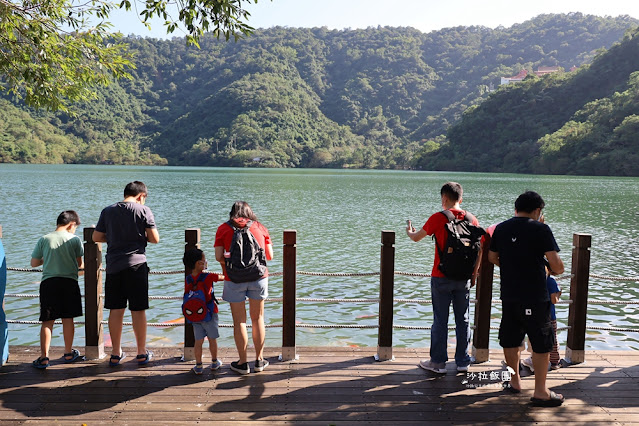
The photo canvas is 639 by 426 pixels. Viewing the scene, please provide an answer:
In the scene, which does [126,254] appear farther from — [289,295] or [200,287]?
[289,295]

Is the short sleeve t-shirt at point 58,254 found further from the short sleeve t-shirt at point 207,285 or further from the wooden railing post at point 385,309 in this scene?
the wooden railing post at point 385,309

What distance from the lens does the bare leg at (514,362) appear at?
14.0ft

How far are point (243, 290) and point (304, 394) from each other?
3.11 ft

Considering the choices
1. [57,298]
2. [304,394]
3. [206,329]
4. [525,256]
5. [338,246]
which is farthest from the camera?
[338,246]

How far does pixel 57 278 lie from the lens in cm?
475

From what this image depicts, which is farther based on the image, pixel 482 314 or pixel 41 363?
pixel 482 314

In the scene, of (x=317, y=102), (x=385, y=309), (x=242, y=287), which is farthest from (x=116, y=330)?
(x=317, y=102)

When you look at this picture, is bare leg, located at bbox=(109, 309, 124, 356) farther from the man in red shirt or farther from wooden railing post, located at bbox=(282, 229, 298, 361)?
the man in red shirt

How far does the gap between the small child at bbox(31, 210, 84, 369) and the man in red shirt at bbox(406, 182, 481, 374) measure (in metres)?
2.83

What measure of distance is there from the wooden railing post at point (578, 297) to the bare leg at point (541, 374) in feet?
3.56

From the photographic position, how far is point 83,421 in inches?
146

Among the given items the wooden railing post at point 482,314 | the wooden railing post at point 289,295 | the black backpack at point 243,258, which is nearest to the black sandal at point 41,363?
the black backpack at point 243,258

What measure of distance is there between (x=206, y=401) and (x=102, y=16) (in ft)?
19.7

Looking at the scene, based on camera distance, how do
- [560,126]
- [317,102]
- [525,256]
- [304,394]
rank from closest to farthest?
[525,256], [304,394], [560,126], [317,102]
